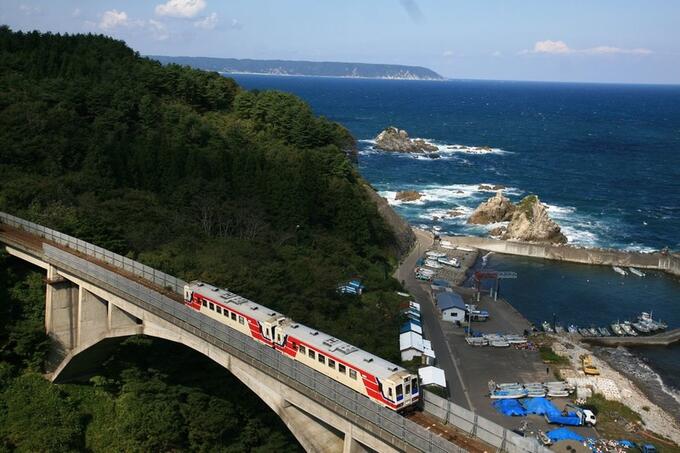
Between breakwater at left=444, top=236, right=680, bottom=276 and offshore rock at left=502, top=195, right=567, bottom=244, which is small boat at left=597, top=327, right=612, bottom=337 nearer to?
breakwater at left=444, top=236, right=680, bottom=276

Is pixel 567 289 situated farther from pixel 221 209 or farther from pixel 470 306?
pixel 221 209

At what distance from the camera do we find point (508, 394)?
3866cm

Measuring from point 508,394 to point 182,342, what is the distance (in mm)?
22084

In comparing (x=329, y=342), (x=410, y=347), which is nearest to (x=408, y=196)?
(x=410, y=347)

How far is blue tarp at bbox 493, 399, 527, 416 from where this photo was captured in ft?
121

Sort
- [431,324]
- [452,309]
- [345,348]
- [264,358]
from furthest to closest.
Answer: [452,309]
[431,324]
[264,358]
[345,348]

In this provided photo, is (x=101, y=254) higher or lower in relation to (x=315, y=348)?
higher

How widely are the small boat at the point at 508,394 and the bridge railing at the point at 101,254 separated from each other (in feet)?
69.4

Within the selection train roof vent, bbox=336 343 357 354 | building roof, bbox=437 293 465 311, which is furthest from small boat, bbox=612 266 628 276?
train roof vent, bbox=336 343 357 354

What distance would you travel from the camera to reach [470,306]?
5372 centimetres

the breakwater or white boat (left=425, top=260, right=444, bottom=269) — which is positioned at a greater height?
the breakwater

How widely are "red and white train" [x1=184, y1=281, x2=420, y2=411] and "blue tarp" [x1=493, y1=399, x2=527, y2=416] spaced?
18214mm

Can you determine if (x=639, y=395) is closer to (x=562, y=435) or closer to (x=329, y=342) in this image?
(x=562, y=435)

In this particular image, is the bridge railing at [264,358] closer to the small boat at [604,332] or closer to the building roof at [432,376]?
the building roof at [432,376]
